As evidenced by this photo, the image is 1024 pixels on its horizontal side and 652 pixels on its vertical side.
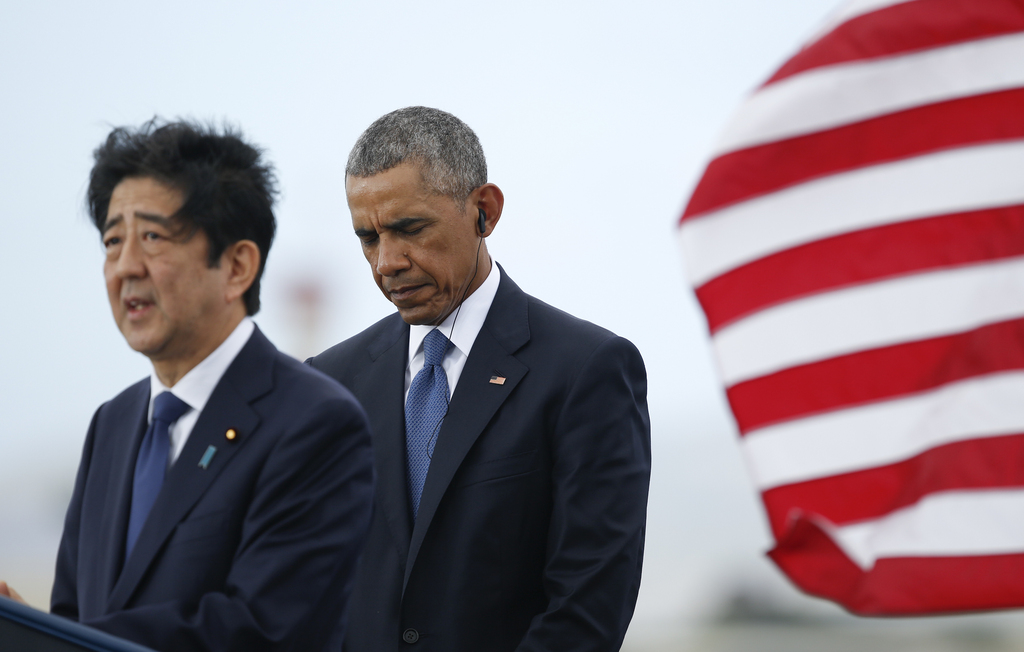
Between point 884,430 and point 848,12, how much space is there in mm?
826

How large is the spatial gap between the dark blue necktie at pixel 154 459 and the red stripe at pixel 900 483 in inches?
Result: 42.3

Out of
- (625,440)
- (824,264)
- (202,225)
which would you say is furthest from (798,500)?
(202,225)

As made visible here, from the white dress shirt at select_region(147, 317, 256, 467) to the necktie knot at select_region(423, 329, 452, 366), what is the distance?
2.88 feet

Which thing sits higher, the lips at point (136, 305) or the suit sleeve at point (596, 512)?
the lips at point (136, 305)

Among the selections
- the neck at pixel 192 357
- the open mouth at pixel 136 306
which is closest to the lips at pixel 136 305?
the open mouth at pixel 136 306

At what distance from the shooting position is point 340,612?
2031mm

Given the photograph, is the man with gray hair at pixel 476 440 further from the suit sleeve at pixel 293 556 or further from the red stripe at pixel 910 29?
the red stripe at pixel 910 29

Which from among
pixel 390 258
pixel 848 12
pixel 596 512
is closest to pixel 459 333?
pixel 390 258

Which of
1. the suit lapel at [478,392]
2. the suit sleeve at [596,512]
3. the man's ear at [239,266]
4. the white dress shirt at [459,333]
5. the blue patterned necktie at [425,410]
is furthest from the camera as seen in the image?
the white dress shirt at [459,333]

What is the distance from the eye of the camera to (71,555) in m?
2.24

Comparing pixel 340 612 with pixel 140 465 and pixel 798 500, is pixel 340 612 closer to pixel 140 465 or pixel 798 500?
pixel 140 465

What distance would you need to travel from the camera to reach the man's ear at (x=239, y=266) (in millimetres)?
2051

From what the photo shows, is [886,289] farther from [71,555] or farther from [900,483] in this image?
[71,555]

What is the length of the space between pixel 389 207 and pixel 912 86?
1.20m
